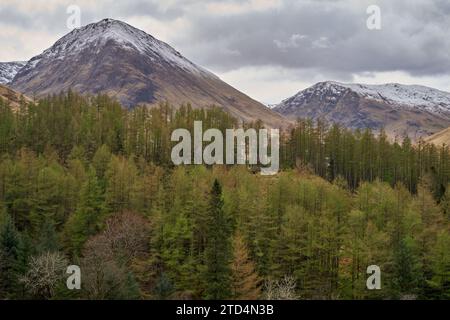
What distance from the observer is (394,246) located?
80.8m

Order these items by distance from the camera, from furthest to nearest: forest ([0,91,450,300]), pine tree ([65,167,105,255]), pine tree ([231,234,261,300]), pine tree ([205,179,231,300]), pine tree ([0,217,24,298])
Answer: pine tree ([65,167,105,255]) < pine tree ([205,179,231,300]) < forest ([0,91,450,300]) < pine tree ([231,234,261,300]) < pine tree ([0,217,24,298])

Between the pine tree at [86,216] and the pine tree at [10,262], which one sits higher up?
the pine tree at [86,216]

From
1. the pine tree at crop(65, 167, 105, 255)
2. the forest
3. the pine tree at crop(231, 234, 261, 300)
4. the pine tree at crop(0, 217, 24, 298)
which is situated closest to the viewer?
the pine tree at crop(0, 217, 24, 298)

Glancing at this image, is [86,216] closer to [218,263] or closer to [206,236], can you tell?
[206,236]

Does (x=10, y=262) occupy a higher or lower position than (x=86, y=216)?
lower

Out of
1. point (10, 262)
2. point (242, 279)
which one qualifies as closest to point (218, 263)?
point (242, 279)

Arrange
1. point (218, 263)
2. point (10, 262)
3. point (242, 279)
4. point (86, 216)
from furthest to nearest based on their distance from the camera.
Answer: point (86, 216)
point (242, 279)
point (218, 263)
point (10, 262)

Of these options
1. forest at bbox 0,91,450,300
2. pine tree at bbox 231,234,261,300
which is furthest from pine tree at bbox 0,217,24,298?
pine tree at bbox 231,234,261,300

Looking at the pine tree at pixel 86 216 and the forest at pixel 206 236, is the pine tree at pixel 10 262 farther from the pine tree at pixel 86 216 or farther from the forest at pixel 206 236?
the pine tree at pixel 86 216

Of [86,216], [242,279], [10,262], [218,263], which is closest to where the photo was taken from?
[10,262]

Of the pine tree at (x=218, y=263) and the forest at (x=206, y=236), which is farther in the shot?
the pine tree at (x=218, y=263)

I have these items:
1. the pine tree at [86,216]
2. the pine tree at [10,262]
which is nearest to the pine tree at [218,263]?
the pine tree at [86,216]

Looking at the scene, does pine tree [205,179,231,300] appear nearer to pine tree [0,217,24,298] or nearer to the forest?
the forest
